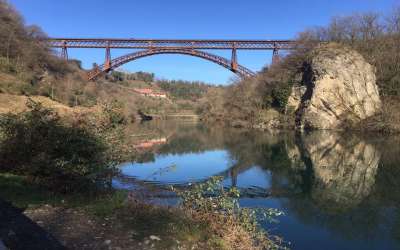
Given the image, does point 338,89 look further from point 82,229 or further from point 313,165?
point 82,229

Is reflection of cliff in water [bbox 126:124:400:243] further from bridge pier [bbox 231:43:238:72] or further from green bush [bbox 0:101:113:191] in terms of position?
A: bridge pier [bbox 231:43:238:72]

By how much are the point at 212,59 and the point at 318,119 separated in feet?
62.2

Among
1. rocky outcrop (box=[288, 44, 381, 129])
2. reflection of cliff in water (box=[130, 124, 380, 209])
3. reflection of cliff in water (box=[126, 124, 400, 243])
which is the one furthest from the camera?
rocky outcrop (box=[288, 44, 381, 129])

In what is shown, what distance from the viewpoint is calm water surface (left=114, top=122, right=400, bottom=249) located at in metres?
7.70

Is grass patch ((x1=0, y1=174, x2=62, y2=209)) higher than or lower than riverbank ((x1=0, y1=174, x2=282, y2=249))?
higher

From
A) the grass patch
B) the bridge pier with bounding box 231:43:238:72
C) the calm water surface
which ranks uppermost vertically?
the bridge pier with bounding box 231:43:238:72

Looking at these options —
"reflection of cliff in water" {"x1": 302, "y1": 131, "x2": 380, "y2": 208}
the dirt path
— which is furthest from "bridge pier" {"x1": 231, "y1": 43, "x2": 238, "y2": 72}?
the dirt path

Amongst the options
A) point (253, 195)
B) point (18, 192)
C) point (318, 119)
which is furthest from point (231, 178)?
point (318, 119)

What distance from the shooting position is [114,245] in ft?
16.4

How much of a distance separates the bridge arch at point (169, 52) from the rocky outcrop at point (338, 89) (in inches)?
541

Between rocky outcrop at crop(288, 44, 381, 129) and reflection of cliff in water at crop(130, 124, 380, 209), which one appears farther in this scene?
rocky outcrop at crop(288, 44, 381, 129)

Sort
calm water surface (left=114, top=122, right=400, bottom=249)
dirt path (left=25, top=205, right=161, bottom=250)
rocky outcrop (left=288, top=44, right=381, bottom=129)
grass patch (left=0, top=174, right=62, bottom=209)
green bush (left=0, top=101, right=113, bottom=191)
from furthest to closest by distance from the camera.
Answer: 1. rocky outcrop (left=288, top=44, right=381, bottom=129)
2. calm water surface (left=114, top=122, right=400, bottom=249)
3. green bush (left=0, top=101, right=113, bottom=191)
4. grass patch (left=0, top=174, right=62, bottom=209)
5. dirt path (left=25, top=205, right=161, bottom=250)

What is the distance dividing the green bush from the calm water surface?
171 cm

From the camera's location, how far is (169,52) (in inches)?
1951
